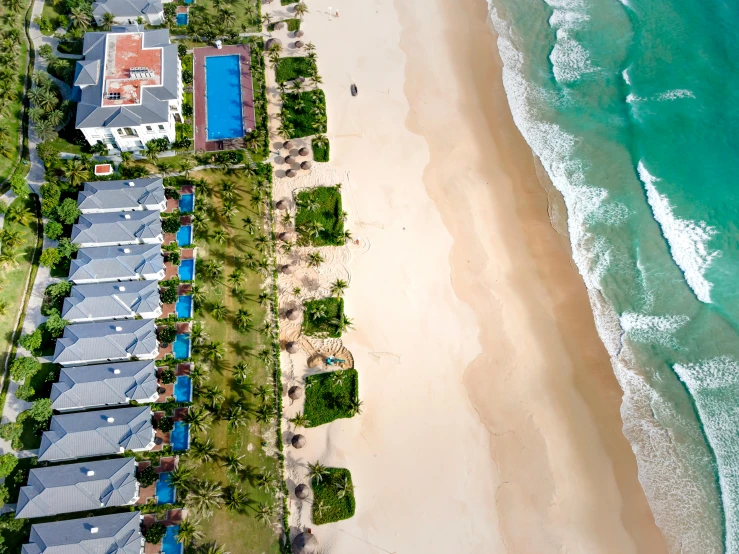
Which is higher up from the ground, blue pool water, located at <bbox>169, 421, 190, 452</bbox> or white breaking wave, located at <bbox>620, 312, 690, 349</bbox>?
white breaking wave, located at <bbox>620, 312, 690, 349</bbox>

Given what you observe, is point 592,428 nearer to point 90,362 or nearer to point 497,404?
point 497,404

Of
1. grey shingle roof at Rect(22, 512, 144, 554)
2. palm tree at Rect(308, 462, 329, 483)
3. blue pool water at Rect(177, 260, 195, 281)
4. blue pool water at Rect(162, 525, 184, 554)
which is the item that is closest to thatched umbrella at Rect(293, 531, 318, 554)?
palm tree at Rect(308, 462, 329, 483)

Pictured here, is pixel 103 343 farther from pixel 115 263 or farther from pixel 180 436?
pixel 180 436

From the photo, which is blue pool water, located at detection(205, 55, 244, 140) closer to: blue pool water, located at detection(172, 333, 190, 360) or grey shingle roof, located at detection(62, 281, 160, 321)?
grey shingle roof, located at detection(62, 281, 160, 321)

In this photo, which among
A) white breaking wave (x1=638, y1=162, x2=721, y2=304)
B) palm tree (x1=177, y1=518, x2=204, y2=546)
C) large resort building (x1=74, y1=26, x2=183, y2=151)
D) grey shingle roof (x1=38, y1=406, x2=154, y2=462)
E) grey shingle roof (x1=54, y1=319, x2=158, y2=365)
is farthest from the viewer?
white breaking wave (x1=638, y1=162, x2=721, y2=304)

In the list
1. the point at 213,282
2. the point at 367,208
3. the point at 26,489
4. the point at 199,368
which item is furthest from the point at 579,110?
the point at 26,489

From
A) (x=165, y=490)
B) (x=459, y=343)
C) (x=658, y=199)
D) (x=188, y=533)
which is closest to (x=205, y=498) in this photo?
(x=188, y=533)
